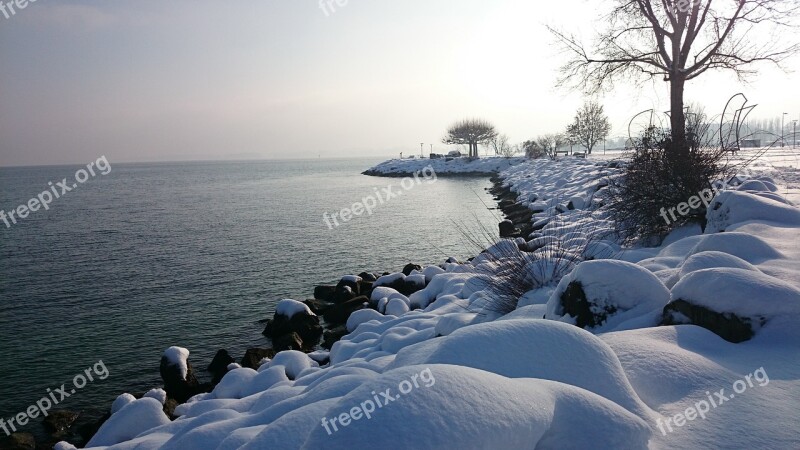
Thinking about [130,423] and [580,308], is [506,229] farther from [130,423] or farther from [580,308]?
[130,423]

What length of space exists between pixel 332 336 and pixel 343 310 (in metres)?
1.48

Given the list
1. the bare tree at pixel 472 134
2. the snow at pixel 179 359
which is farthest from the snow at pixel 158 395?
the bare tree at pixel 472 134

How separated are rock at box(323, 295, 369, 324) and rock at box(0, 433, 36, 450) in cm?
643

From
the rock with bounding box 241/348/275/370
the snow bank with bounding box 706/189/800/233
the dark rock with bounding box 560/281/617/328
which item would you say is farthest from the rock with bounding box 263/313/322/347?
the snow bank with bounding box 706/189/800/233

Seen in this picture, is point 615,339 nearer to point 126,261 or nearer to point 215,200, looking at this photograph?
point 126,261

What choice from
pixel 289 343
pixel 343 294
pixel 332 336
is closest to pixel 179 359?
pixel 289 343

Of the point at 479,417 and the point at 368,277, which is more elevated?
the point at 479,417

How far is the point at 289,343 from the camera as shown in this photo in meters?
10.9

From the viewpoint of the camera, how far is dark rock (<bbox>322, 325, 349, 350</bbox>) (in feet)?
35.8

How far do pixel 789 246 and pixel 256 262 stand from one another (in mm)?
17464

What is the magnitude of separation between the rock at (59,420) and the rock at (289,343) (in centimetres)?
388

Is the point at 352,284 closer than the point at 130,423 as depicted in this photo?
No

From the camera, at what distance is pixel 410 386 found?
7.11 ft

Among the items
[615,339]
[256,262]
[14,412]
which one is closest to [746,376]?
[615,339]
